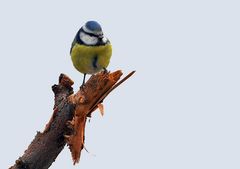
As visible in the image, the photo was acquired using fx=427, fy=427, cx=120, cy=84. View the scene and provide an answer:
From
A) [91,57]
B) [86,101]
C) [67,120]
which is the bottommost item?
[67,120]

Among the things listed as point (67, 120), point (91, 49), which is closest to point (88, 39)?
point (91, 49)

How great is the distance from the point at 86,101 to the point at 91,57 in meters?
0.98

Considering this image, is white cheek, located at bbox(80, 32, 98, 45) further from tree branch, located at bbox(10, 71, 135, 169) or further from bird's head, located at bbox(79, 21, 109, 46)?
tree branch, located at bbox(10, 71, 135, 169)

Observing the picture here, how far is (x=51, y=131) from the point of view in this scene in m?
5.11

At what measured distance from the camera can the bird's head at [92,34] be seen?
546cm

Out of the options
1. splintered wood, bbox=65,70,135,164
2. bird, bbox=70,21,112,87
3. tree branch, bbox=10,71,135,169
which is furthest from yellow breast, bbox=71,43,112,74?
splintered wood, bbox=65,70,135,164

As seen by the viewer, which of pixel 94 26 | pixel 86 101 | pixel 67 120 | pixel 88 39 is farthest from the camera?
pixel 88 39

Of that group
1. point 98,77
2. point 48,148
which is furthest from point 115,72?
point 48,148

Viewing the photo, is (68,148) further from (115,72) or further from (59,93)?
(115,72)

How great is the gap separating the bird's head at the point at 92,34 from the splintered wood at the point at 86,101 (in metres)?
0.83

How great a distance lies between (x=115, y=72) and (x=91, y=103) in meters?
0.47

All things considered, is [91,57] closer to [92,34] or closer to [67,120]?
[92,34]

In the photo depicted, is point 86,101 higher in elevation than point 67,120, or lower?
higher

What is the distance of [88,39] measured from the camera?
568cm
